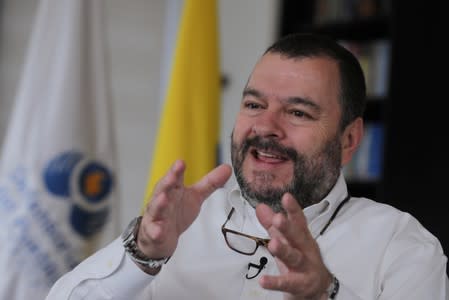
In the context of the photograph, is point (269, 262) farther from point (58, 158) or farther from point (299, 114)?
point (58, 158)

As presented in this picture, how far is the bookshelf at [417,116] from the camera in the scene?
270cm

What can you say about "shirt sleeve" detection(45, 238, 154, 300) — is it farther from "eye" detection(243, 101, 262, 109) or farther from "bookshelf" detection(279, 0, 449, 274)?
"bookshelf" detection(279, 0, 449, 274)

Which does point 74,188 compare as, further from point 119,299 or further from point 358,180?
point 358,180

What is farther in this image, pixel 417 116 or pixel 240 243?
pixel 417 116

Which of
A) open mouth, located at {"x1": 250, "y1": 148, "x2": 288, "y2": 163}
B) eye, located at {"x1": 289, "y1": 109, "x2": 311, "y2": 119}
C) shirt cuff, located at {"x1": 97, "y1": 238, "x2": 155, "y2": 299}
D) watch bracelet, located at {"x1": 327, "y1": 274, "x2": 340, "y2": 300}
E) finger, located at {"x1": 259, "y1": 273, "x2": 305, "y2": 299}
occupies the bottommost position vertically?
shirt cuff, located at {"x1": 97, "y1": 238, "x2": 155, "y2": 299}

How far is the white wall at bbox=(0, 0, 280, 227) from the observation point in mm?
3670

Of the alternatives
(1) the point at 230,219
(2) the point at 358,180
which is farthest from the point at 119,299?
(2) the point at 358,180

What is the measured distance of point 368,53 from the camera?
3.18 metres

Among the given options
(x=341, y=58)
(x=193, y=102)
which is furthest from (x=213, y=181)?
(x=193, y=102)

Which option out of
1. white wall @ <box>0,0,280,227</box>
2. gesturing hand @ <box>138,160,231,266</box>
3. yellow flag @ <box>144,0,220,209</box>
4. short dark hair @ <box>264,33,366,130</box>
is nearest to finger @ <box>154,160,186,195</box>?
gesturing hand @ <box>138,160,231,266</box>

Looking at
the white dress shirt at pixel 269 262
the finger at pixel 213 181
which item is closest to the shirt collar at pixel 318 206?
the white dress shirt at pixel 269 262

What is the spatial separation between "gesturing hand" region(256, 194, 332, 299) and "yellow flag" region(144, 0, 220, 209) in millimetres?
1378

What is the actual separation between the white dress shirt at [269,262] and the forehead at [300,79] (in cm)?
24

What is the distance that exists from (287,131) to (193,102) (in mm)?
1026
